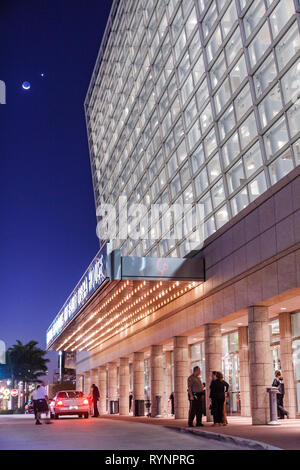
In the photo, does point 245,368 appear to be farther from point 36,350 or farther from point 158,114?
point 36,350

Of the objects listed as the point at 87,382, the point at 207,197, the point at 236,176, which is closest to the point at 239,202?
the point at 236,176

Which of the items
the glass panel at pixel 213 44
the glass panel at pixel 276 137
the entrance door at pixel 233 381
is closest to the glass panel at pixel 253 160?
the glass panel at pixel 276 137

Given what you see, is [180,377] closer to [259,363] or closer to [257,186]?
[259,363]

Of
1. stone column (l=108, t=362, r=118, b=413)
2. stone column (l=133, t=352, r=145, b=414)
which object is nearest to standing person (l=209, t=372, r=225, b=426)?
stone column (l=133, t=352, r=145, b=414)

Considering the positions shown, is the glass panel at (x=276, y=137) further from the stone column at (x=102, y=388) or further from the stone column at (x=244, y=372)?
the stone column at (x=102, y=388)

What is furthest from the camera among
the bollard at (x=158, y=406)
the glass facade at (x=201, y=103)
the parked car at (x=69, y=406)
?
the bollard at (x=158, y=406)

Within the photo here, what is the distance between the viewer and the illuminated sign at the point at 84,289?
92.7 feet

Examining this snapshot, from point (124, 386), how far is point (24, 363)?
81.3 metres

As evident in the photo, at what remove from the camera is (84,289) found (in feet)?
112

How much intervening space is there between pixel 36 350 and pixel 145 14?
95.9 meters

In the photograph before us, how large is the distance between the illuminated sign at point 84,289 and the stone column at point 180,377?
5188mm

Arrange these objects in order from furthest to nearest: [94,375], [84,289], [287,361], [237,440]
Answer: [94,375], [84,289], [287,361], [237,440]

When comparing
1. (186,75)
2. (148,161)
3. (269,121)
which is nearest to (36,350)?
(148,161)

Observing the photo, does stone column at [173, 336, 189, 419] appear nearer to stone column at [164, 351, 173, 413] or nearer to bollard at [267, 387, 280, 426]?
bollard at [267, 387, 280, 426]
